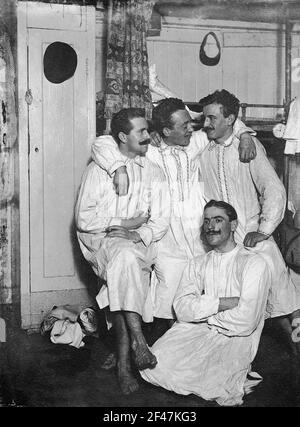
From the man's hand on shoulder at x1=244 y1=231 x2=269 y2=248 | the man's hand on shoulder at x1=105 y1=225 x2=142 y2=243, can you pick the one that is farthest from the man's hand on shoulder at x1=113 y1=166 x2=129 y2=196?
the man's hand on shoulder at x1=244 y1=231 x2=269 y2=248

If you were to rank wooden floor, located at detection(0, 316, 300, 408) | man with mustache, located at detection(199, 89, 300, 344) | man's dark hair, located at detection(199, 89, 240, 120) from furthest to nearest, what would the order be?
man's dark hair, located at detection(199, 89, 240, 120) < man with mustache, located at detection(199, 89, 300, 344) < wooden floor, located at detection(0, 316, 300, 408)

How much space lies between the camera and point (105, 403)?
9.98 feet

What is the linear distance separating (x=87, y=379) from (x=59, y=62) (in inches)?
90.9

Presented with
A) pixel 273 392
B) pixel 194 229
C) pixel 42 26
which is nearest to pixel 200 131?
pixel 194 229

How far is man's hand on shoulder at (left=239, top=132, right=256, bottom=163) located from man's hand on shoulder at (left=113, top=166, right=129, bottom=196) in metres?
0.77

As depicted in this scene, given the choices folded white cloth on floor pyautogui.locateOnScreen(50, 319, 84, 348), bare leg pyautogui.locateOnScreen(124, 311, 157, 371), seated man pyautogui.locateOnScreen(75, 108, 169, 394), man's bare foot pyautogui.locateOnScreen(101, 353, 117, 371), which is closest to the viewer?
bare leg pyautogui.locateOnScreen(124, 311, 157, 371)

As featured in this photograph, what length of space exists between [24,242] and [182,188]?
128cm

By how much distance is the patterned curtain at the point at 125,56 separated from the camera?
4.15 m

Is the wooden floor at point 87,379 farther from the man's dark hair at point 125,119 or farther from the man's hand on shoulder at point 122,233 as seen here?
the man's dark hair at point 125,119

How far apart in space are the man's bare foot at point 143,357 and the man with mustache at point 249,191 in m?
0.92

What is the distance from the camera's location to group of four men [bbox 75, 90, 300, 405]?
3.19 meters

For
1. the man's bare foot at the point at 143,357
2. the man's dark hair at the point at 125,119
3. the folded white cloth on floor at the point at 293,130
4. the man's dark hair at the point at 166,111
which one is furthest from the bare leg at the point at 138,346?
the folded white cloth on floor at the point at 293,130

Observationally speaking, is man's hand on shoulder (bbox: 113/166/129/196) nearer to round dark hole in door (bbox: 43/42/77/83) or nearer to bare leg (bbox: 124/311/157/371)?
bare leg (bbox: 124/311/157/371)

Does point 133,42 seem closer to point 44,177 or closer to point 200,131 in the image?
point 200,131
